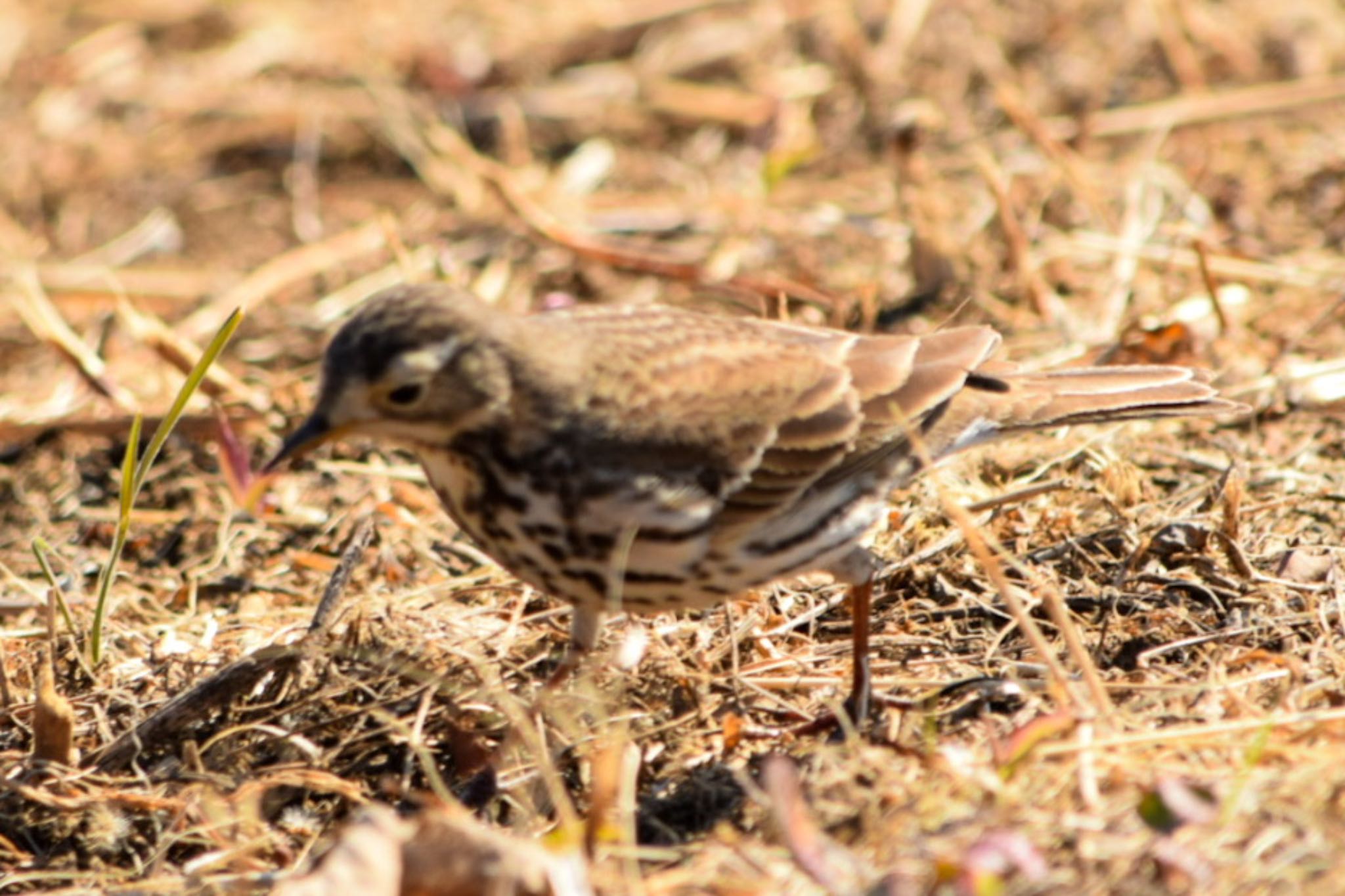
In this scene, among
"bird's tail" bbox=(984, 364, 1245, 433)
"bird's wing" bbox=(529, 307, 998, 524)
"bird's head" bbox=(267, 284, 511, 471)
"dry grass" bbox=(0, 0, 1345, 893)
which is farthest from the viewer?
"bird's tail" bbox=(984, 364, 1245, 433)

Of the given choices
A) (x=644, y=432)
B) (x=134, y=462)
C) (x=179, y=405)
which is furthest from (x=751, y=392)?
(x=134, y=462)

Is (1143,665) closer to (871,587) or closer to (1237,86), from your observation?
(871,587)

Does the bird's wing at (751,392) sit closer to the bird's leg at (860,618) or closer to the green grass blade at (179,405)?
the bird's leg at (860,618)

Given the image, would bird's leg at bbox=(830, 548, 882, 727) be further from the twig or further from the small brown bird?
the twig

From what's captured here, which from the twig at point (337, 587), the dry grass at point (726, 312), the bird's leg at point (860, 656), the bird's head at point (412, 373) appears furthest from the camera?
the twig at point (337, 587)

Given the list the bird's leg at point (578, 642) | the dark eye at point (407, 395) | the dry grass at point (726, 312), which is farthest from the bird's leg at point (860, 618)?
the dark eye at point (407, 395)

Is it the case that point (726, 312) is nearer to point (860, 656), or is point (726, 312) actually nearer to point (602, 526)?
point (860, 656)

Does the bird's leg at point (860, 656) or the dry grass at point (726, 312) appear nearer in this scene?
the dry grass at point (726, 312)

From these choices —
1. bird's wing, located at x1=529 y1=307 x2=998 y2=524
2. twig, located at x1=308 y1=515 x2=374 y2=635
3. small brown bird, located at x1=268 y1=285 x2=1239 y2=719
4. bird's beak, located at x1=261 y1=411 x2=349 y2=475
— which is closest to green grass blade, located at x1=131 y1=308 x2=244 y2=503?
small brown bird, located at x1=268 y1=285 x2=1239 y2=719
